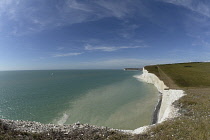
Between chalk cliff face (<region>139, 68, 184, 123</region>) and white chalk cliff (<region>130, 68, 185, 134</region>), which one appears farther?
chalk cliff face (<region>139, 68, 184, 123</region>)

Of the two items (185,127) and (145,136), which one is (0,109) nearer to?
(145,136)

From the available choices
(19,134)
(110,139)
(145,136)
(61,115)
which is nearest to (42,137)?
(19,134)

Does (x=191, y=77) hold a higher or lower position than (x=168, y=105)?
higher

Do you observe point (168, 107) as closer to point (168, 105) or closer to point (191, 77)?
point (168, 105)

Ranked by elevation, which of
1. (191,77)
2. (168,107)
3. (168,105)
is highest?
(191,77)

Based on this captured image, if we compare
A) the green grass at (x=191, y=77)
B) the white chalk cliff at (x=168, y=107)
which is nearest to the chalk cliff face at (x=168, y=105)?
the white chalk cliff at (x=168, y=107)

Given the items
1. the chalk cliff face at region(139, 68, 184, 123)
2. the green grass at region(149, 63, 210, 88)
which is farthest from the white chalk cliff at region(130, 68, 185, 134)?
the green grass at region(149, 63, 210, 88)

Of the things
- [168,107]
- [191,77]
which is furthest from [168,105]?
[191,77]

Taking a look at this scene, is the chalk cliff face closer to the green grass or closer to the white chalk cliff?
the white chalk cliff

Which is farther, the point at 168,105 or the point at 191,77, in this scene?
the point at 191,77

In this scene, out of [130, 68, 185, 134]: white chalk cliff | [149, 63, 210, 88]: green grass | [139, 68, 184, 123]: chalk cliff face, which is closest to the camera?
[130, 68, 185, 134]: white chalk cliff

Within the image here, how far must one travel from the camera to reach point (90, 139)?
29.1ft

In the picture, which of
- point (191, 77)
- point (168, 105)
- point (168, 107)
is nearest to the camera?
point (168, 107)

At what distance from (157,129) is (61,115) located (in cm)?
2010
